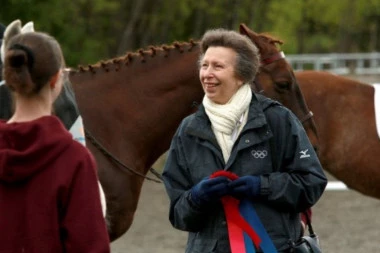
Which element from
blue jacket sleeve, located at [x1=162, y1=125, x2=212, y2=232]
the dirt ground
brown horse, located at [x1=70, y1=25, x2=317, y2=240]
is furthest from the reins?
the dirt ground

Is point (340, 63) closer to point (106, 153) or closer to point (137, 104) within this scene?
point (137, 104)

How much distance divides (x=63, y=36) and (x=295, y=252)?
17.0 metres

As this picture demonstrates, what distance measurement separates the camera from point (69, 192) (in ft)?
9.48

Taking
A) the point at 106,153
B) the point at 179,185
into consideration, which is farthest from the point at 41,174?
the point at 106,153

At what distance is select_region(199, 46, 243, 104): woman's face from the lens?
12.9 feet

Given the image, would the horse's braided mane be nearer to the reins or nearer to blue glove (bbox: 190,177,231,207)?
the reins

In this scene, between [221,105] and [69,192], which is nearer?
[69,192]

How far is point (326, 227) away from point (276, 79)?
187 inches

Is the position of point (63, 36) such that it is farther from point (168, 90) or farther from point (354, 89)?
point (168, 90)

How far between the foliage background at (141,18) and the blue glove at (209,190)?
18.5 ft

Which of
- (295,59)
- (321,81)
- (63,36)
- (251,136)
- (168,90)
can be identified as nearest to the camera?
(251,136)

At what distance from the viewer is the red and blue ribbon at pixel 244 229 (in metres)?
3.83

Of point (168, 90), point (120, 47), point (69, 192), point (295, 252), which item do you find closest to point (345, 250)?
point (168, 90)

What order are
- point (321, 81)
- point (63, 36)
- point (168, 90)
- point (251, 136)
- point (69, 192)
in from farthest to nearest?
point (63, 36) → point (321, 81) → point (168, 90) → point (251, 136) → point (69, 192)
